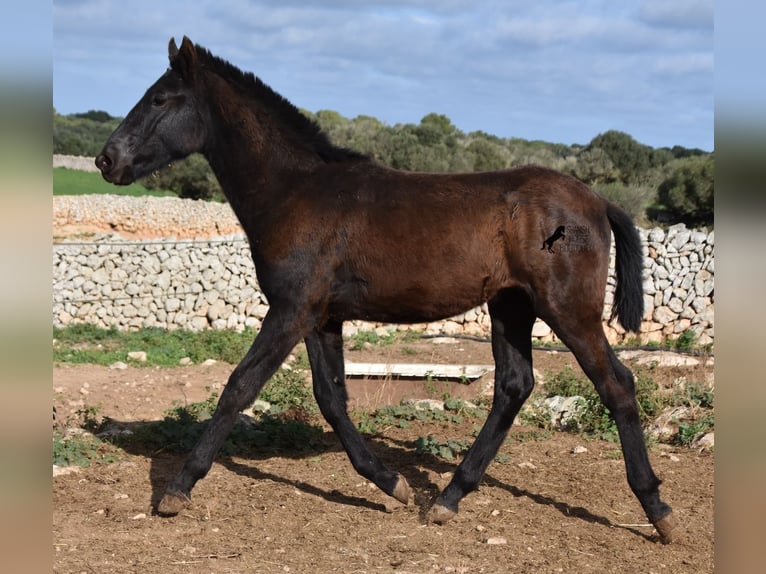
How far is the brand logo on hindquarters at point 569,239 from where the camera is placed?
486 centimetres

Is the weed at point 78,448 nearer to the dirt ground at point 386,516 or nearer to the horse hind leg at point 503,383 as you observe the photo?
the dirt ground at point 386,516

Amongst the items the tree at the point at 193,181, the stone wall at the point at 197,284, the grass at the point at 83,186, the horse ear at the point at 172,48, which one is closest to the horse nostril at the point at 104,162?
the horse ear at the point at 172,48

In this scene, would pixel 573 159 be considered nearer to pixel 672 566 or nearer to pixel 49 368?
pixel 672 566

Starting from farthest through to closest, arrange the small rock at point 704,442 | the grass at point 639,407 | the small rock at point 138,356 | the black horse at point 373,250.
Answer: the small rock at point 138,356, the grass at point 639,407, the small rock at point 704,442, the black horse at point 373,250

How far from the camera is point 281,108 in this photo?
556cm

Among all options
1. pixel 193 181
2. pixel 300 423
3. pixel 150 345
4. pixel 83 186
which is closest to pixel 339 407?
pixel 300 423

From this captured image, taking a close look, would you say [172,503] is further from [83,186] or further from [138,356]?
[83,186]

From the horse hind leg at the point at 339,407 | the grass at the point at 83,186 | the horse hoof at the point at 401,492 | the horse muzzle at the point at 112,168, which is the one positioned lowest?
the horse hoof at the point at 401,492

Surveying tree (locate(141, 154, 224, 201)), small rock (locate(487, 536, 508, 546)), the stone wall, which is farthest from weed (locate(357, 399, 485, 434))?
tree (locate(141, 154, 224, 201))

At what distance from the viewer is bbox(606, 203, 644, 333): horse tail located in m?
5.25

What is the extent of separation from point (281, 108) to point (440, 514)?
9.47 feet

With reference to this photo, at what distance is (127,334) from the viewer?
47.4ft

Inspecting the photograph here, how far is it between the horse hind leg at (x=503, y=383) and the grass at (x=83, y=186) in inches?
1324
